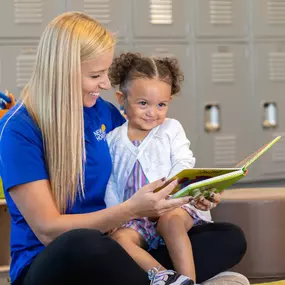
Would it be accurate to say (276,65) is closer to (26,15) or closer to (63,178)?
(26,15)

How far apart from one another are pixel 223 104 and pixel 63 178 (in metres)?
2.15

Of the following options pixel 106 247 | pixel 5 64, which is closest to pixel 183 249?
pixel 106 247

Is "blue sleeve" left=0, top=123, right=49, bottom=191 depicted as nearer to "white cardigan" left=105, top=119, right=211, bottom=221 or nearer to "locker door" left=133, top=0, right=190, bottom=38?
"white cardigan" left=105, top=119, right=211, bottom=221

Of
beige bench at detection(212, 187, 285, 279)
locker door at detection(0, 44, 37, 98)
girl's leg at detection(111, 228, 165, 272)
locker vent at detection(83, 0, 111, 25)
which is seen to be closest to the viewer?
girl's leg at detection(111, 228, 165, 272)

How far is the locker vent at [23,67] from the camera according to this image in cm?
344

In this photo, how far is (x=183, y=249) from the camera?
1.89m

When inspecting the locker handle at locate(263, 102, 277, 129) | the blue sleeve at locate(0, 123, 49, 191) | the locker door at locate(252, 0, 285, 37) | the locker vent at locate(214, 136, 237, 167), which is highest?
the locker door at locate(252, 0, 285, 37)

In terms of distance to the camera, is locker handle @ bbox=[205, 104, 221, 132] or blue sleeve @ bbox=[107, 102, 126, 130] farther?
locker handle @ bbox=[205, 104, 221, 132]

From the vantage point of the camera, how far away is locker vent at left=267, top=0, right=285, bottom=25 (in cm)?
388

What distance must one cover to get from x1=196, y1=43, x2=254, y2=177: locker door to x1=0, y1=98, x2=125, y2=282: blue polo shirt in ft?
5.75

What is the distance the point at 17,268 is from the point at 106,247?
278 millimetres

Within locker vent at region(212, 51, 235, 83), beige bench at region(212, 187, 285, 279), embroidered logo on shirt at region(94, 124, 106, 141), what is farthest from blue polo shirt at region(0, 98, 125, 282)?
locker vent at region(212, 51, 235, 83)

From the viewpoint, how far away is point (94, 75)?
5.97 ft

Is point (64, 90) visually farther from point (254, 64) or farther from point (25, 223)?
point (254, 64)
